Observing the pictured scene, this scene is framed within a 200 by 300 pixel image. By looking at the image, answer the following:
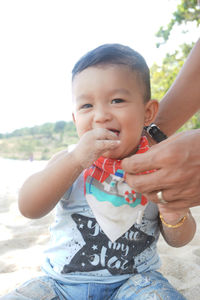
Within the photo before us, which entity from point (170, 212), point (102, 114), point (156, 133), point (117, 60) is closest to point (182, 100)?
point (156, 133)

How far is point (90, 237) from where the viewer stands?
5.12ft

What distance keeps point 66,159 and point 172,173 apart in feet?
1.57

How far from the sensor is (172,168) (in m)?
1.17

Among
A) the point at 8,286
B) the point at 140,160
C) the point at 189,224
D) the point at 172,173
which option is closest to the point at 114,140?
the point at 140,160

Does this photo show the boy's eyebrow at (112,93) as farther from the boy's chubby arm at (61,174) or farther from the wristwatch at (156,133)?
the wristwatch at (156,133)

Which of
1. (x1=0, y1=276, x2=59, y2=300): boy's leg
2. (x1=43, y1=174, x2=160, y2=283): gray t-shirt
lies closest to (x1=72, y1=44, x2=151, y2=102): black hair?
(x1=43, y1=174, x2=160, y2=283): gray t-shirt

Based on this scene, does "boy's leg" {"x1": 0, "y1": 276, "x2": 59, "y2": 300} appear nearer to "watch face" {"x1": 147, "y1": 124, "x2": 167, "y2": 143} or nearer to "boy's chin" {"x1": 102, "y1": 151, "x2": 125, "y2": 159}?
"boy's chin" {"x1": 102, "y1": 151, "x2": 125, "y2": 159}

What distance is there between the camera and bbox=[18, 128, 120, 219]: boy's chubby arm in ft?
4.43

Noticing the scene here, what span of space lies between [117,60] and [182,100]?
0.79 meters

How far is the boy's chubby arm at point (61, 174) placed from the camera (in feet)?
4.43

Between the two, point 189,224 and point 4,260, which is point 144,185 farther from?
point 4,260

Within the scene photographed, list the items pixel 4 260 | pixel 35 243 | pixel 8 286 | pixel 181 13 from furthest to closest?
1. pixel 181 13
2. pixel 35 243
3. pixel 4 260
4. pixel 8 286

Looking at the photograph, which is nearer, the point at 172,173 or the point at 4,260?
the point at 172,173

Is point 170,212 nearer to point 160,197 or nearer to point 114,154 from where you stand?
point 160,197
